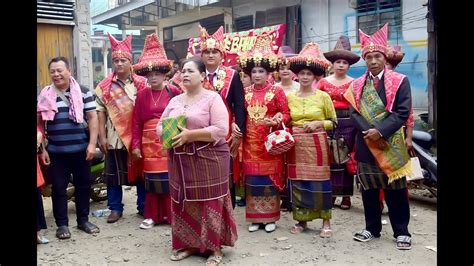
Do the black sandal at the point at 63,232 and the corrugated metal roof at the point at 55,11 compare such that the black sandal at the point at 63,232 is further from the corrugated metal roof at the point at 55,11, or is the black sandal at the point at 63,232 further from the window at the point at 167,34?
the window at the point at 167,34

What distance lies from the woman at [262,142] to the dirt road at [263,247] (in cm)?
27

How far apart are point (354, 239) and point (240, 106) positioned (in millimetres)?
1690

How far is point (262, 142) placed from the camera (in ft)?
16.1

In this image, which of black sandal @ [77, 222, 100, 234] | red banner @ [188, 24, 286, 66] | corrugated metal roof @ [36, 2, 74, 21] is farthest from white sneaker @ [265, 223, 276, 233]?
red banner @ [188, 24, 286, 66]

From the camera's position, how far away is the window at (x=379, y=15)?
Result: 39.0 feet

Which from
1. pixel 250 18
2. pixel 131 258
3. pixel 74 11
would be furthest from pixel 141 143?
pixel 250 18

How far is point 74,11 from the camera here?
8102 mm

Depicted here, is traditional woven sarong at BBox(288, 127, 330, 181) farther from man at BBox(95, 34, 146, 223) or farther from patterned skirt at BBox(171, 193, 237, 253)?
man at BBox(95, 34, 146, 223)

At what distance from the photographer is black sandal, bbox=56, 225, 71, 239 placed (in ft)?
16.0

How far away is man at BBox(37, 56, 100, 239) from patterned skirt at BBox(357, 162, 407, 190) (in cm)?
256

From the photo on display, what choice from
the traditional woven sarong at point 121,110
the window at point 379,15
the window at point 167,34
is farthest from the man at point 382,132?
the window at point 167,34

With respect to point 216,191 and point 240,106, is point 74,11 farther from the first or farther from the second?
point 216,191

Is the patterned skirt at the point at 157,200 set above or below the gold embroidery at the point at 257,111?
below

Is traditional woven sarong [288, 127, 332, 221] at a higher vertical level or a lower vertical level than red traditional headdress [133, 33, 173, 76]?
lower
